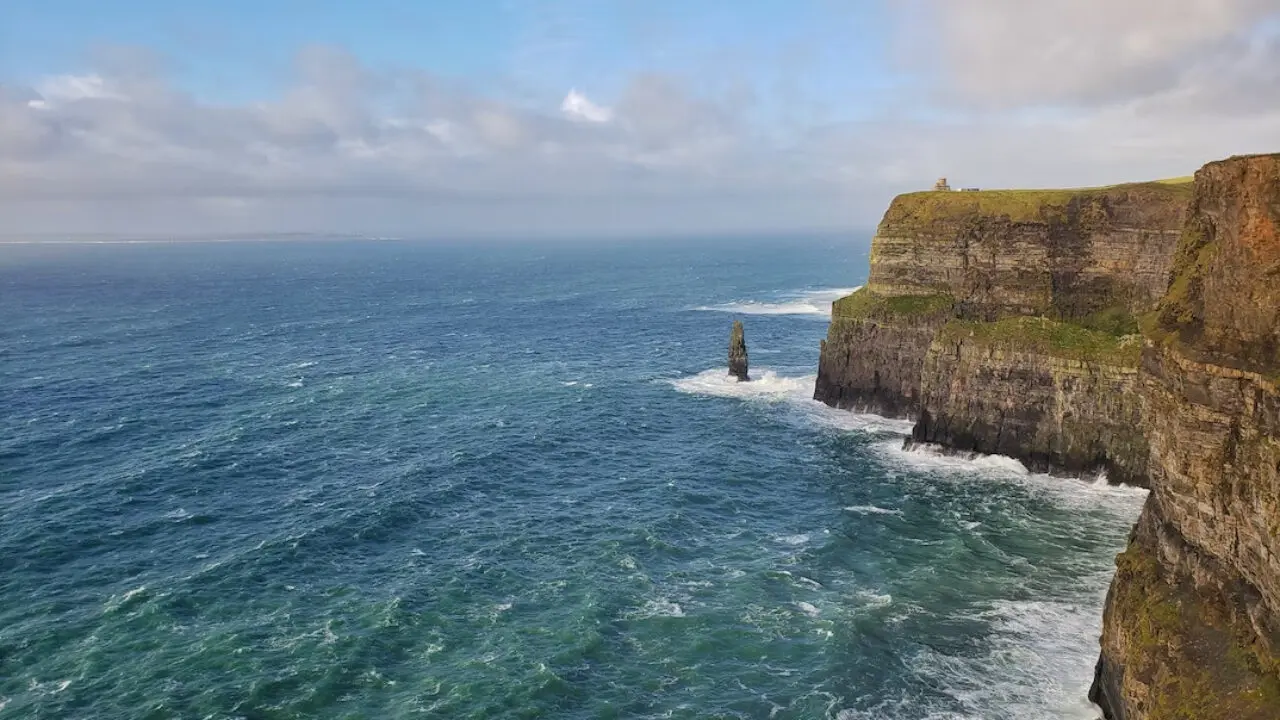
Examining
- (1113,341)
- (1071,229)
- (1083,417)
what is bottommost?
(1083,417)

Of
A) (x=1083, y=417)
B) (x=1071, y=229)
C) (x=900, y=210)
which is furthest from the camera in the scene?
(x=900, y=210)

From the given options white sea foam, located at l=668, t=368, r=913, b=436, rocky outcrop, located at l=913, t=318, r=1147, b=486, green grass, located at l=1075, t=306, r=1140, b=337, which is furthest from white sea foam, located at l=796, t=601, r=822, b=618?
green grass, located at l=1075, t=306, r=1140, b=337

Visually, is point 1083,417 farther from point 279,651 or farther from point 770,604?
point 279,651

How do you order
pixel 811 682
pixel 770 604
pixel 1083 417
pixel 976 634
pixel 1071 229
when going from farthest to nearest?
pixel 1071 229 < pixel 1083 417 < pixel 770 604 < pixel 976 634 < pixel 811 682

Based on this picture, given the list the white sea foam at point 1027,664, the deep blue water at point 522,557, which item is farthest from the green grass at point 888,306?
the white sea foam at point 1027,664

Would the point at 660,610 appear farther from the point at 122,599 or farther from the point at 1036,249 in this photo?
the point at 1036,249

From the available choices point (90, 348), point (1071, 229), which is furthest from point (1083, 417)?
point (90, 348)

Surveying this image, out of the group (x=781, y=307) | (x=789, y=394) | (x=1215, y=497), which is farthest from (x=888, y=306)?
(x=781, y=307)
